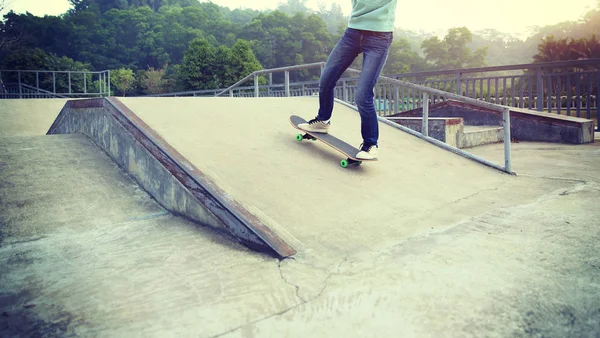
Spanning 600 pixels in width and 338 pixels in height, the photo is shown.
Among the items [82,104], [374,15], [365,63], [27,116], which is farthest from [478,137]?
[27,116]

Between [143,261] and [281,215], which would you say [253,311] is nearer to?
[143,261]

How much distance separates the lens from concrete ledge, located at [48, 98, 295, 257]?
2.72 metres

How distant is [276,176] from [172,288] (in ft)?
5.45

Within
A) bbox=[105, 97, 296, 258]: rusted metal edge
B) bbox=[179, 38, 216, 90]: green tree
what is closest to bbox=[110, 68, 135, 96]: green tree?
bbox=[179, 38, 216, 90]: green tree

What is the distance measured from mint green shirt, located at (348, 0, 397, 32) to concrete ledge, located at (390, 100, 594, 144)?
591 centimetres

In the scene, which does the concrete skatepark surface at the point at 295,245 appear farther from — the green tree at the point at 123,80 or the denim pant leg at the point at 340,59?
the green tree at the point at 123,80

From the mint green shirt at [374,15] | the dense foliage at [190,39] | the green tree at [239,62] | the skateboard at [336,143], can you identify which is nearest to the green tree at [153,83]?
the dense foliage at [190,39]

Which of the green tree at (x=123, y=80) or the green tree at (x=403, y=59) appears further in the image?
the green tree at (x=403, y=59)

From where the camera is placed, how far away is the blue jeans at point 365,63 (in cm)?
408

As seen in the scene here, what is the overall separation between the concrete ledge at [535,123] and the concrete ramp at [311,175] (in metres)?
4.24

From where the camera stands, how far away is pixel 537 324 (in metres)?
1.75

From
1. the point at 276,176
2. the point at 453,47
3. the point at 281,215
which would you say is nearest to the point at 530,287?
the point at 281,215

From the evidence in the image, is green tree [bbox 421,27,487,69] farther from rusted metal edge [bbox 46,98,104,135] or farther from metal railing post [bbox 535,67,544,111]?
rusted metal edge [bbox 46,98,104,135]

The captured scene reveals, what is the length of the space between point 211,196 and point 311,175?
3.67 feet
